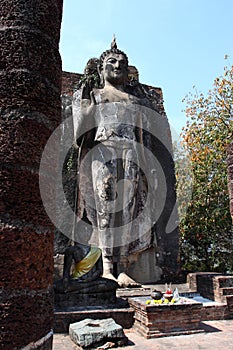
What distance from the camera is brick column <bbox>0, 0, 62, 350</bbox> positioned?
1435 millimetres

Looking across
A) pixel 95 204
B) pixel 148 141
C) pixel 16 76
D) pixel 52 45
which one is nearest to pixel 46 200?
pixel 16 76

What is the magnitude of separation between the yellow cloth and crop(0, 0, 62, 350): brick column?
13.6 ft

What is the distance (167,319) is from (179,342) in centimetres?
40

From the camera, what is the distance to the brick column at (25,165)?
1.43 meters

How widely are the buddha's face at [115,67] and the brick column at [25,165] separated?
6379 mm

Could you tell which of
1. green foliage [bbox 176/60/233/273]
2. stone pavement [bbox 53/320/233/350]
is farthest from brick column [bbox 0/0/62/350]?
green foliage [bbox 176/60/233/273]

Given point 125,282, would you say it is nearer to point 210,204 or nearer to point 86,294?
point 86,294

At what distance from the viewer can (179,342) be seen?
436cm

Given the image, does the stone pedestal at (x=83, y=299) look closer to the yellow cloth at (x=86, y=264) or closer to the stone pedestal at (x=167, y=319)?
the yellow cloth at (x=86, y=264)

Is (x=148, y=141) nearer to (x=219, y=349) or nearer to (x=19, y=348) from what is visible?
(x=219, y=349)

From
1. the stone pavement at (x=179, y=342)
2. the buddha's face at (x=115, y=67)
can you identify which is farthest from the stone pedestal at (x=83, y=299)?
the buddha's face at (x=115, y=67)

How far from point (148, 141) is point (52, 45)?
699 centimetres

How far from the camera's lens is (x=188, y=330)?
4.75m

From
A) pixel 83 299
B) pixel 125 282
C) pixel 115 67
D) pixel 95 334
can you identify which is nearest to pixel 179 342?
pixel 95 334
